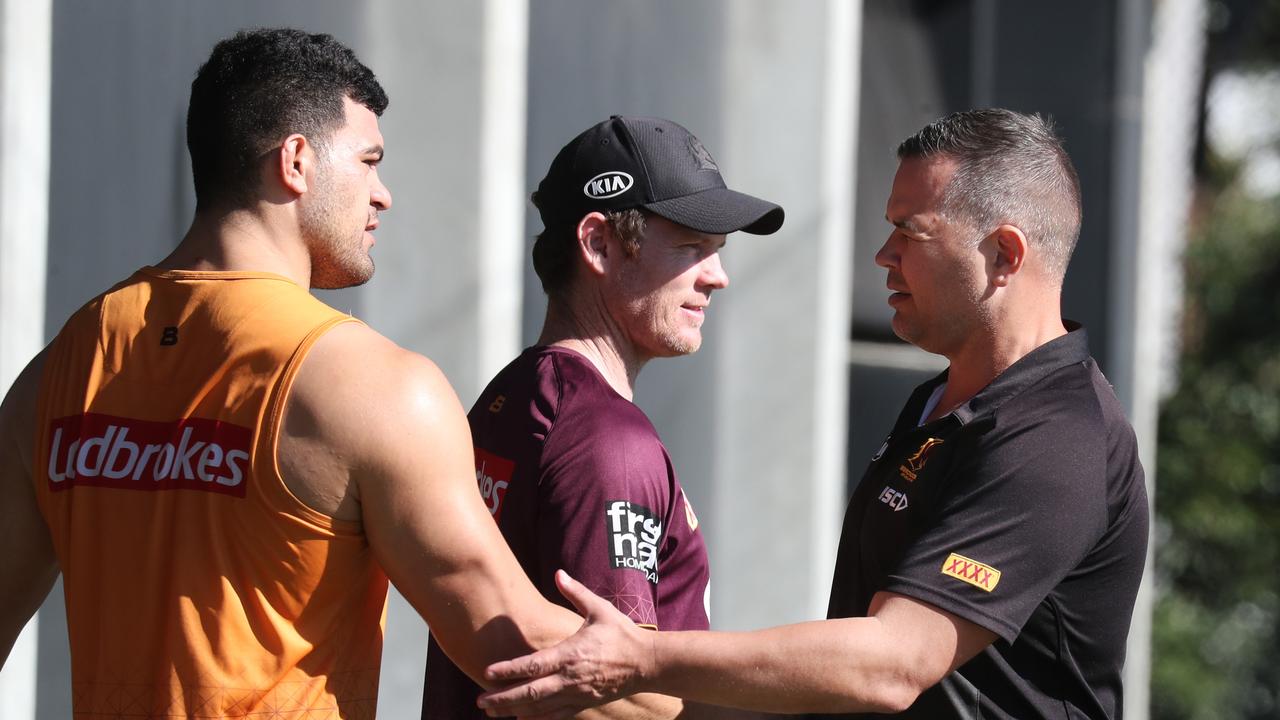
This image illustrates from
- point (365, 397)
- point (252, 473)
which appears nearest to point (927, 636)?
point (365, 397)

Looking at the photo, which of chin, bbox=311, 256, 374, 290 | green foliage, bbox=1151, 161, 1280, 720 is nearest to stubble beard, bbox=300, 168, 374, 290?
chin, bbox=311, 256, 374, 290

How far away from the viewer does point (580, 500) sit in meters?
2.19

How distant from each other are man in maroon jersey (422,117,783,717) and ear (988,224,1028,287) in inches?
17.6

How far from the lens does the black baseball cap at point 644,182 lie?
2498mm

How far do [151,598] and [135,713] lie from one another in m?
0.17

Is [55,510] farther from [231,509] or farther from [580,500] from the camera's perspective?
[580,500]

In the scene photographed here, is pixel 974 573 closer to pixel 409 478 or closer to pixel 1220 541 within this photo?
pixel 409 478

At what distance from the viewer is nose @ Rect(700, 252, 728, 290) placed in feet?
8.49

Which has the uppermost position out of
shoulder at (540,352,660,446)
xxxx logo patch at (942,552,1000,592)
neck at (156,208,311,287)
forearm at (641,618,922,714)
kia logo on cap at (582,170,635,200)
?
kia logo on cap at (582,170,635,200)

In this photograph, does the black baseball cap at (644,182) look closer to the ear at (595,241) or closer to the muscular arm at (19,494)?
the ear at (595,241)

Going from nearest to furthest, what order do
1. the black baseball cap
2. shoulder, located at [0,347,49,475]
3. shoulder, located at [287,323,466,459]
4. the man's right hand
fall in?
shoulder, located at [287,323,466,459], the man's right hand, shoulder, located at [0,347,49,475], the black baseball cap

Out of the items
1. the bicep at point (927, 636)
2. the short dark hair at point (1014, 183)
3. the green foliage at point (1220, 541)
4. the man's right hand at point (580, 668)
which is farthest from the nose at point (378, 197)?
the green foliage at point (1220, 541)

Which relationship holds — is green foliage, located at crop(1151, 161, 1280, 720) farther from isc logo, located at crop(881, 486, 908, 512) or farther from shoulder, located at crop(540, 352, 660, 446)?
shoulder, located at crop(540, 352, 660, 446)

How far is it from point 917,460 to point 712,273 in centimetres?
55
